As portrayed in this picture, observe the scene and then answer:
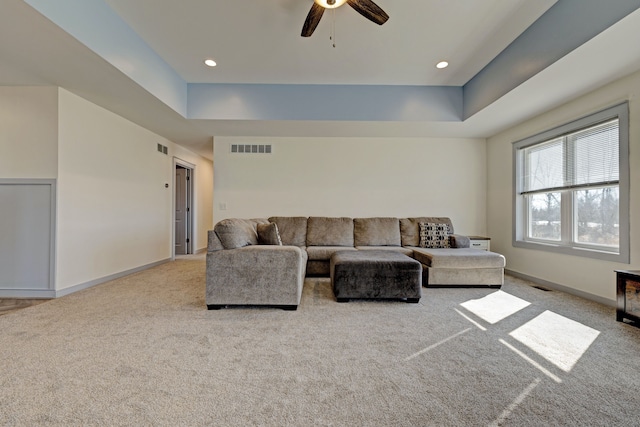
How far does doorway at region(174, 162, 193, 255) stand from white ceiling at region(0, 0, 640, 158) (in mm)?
2211

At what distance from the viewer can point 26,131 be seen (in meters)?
3.05

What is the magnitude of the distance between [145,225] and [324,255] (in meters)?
3.18

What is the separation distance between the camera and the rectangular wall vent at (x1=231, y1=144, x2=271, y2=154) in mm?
4809

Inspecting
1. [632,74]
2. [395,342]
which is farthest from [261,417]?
[632,74]

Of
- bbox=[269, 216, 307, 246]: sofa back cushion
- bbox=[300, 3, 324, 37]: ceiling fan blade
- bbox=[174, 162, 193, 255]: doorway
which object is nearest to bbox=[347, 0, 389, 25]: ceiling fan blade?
bbox=[300, 3, 324, 37]: ceiling fan blade

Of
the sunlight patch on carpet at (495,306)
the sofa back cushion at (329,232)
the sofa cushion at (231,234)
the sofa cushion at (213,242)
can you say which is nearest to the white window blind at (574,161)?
the sunlight patch on carpet at (495,306)

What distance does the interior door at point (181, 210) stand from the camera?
6.10 meters

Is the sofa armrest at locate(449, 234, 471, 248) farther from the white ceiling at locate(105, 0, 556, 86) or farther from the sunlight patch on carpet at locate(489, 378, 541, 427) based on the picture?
the sunlight patch on carpet at locate(489, 378, 541, 427)

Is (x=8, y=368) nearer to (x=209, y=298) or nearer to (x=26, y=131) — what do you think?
(x=209, y=298)

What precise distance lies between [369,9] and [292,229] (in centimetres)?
306

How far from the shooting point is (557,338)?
201 cm

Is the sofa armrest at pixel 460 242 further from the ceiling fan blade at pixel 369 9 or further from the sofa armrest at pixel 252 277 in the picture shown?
the ceiling fan blade at pixel 369 9

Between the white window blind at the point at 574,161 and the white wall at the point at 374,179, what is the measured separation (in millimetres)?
928

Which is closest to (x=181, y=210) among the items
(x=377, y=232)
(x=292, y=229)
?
(x=292, y=229)
